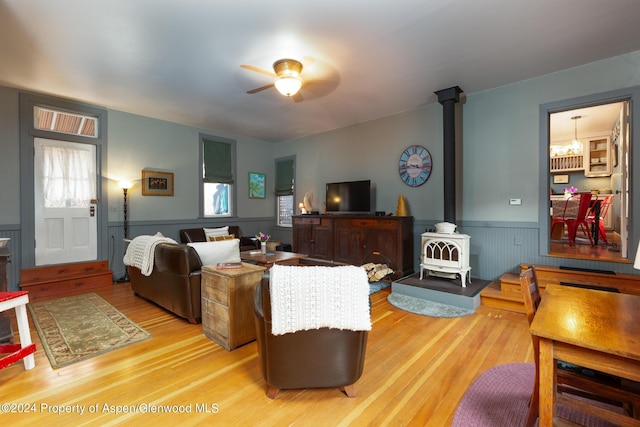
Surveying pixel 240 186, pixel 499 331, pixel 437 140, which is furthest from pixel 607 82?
pixel 240 186

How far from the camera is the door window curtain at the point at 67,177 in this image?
438 centimetres

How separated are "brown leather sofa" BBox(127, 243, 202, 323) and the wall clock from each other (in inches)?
144

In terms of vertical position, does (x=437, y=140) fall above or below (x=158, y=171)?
above

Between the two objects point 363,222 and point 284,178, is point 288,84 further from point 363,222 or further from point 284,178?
point 284,178

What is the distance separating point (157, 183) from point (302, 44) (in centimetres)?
392

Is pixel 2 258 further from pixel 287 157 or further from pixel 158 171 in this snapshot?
pixel 287 157

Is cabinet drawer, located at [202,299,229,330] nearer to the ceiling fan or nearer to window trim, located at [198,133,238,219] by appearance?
the ceiling fan

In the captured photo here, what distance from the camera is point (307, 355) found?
5.79 feet

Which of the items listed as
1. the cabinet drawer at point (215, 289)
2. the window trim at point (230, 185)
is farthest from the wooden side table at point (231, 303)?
the window trim at point (230, 185)

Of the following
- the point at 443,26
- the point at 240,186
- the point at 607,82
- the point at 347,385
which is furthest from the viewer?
the point at 240,186

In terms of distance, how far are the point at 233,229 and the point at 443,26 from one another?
511cm

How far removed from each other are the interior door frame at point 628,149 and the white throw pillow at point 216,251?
3894 millimetres

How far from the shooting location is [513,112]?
4.03 metres

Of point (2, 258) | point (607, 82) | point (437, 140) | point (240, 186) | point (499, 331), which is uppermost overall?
point (607, 82)
